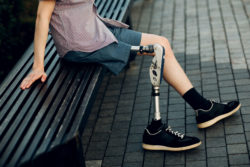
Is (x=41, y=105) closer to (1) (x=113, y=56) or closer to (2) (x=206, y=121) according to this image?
(1) (x=113, y=56)

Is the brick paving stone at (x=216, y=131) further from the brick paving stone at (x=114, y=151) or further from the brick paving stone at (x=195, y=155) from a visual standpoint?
the brick paving stone at (x=114, y=151)

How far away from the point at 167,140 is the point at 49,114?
110 cm

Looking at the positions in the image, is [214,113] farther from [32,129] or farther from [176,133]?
[32,129]

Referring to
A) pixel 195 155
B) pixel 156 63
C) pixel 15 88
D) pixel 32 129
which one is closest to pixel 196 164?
pixel 195 155

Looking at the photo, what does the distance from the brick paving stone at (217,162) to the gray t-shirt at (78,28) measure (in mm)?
1243

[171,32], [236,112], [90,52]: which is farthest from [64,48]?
[171,32]

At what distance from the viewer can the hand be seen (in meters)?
3.30

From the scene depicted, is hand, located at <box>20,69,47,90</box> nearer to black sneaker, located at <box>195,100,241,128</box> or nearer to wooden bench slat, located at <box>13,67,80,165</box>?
wooden bench slat, located at <box>13,67,80,165</box>

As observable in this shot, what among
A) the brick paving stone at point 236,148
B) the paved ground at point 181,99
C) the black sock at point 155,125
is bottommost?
the paved ground at point 181,99

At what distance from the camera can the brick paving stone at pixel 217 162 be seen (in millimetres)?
3319

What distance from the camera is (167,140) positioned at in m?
3.54

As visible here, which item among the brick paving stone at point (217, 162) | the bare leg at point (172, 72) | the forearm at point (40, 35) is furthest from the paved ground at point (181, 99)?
the forearm at point (40, 35)

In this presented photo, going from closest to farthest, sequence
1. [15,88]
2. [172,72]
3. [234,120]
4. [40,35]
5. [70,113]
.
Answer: [70,113]
[40,35]
[15,88]
[172,72]
[234,120]

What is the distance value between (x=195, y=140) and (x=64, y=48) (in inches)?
51.4
